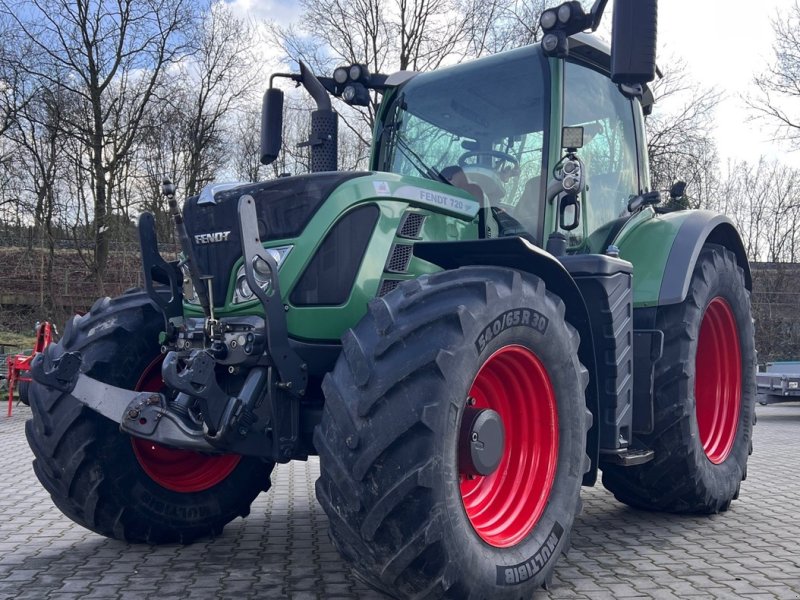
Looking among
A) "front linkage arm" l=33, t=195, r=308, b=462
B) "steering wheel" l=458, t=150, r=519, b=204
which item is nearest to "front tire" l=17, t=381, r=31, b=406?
"front linkage arm" l=33, t=195, r=308, b=462

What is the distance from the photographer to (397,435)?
303 centimetres

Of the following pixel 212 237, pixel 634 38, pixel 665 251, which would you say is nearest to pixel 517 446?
pixel 212 237

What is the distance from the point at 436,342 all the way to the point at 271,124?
254cm

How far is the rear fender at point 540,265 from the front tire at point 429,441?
21cm

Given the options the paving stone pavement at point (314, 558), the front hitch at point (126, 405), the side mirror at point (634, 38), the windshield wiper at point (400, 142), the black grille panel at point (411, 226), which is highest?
the side mirror at point (634, 38)

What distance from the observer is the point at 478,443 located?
3.40 metres

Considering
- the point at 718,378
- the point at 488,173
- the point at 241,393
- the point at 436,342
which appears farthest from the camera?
the point at 718,378

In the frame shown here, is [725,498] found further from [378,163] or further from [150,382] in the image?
[150,382]

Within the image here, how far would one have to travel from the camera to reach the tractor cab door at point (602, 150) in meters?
5.01

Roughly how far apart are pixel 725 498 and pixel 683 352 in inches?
44.7

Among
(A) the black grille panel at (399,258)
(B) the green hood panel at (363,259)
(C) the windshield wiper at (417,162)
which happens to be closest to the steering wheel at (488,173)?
(C) the windshield wiper at (417,162)

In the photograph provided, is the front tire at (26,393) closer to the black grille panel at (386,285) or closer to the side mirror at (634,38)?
the black grille panel at (386,285)

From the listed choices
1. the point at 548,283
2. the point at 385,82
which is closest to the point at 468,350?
the point at 548,283

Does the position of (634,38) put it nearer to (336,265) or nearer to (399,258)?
(399,258)
